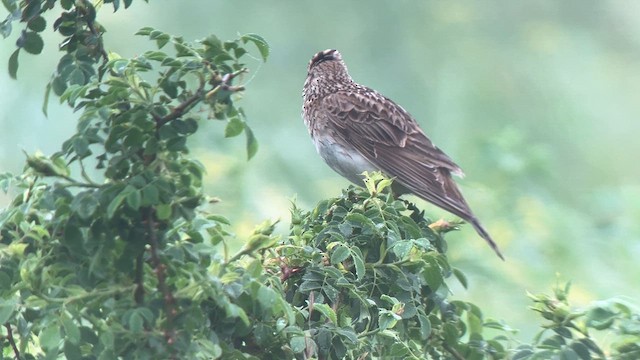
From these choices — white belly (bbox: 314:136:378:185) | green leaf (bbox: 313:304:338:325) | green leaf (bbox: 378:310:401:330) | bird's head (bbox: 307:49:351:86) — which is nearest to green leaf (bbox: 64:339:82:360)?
green leaf (bbox: 313:304:338:325)

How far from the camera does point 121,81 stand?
4.59ft

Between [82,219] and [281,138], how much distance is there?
413 cm

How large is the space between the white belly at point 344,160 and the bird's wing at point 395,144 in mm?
28

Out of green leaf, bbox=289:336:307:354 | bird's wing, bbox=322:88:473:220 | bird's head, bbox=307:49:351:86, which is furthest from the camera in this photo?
bird's head, bbox=307:49:351:86

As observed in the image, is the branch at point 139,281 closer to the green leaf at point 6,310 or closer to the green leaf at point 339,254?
the green leaf at point 6,310

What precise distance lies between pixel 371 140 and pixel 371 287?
2.31 m

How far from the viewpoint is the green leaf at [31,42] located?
1.76 meters

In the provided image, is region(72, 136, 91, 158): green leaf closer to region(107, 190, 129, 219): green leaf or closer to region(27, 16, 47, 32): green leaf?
region(107, 190, 129, 219): green leaf

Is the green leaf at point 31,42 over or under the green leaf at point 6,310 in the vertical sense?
over

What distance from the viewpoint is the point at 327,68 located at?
15.2 ft

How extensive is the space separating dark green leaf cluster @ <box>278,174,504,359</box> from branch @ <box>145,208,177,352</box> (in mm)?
283

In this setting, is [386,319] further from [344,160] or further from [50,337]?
[344,160]

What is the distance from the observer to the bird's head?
4.61 meters

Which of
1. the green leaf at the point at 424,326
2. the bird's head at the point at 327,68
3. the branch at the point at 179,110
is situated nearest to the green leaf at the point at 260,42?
the branch at the point at 179,110
